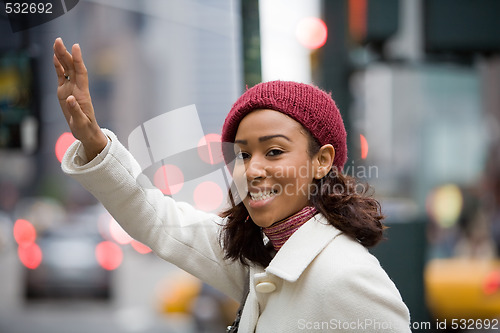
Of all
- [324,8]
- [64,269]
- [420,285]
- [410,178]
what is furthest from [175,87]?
[64,269]

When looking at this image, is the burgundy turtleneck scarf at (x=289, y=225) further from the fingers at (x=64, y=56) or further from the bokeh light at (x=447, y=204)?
the bokeh light at (x=447, y=204)

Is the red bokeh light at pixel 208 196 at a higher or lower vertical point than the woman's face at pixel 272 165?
lower

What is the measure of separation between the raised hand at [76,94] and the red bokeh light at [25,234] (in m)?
7.54

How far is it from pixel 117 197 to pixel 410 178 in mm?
6357

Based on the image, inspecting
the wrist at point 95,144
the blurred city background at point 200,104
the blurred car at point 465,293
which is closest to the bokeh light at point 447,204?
the blurred city background at point 200,104

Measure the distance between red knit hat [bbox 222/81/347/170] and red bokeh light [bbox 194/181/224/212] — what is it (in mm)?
460

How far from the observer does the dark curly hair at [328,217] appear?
189 centimetres

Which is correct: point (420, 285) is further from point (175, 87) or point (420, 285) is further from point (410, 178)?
point (410, 178)

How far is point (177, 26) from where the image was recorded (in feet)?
16.2

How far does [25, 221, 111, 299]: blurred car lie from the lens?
887 centimetres

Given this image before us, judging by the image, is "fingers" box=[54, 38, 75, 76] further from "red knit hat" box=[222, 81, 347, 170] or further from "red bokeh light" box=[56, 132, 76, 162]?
"red bokeh light" box=[56, 132, 76, 162]

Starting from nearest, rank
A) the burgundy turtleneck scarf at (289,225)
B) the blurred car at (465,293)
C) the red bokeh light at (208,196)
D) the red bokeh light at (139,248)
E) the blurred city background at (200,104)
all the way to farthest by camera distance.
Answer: the burgundy turtleneck scarf at (289,225) < the red bokeh light at (208,196) < the blurred city background at (200,104) < the blurred car at (465,293) < the red bokeh light at (139,248)

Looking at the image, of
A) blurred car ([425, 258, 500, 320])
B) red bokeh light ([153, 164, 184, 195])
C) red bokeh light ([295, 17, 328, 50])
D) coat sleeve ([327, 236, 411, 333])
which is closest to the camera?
coat sleeve ([327, 236, 411, 333])

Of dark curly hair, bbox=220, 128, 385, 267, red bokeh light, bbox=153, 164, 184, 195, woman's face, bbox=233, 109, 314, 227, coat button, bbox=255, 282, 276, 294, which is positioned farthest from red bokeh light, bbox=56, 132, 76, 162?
coat button, bbox=255, 282, 276, 294
